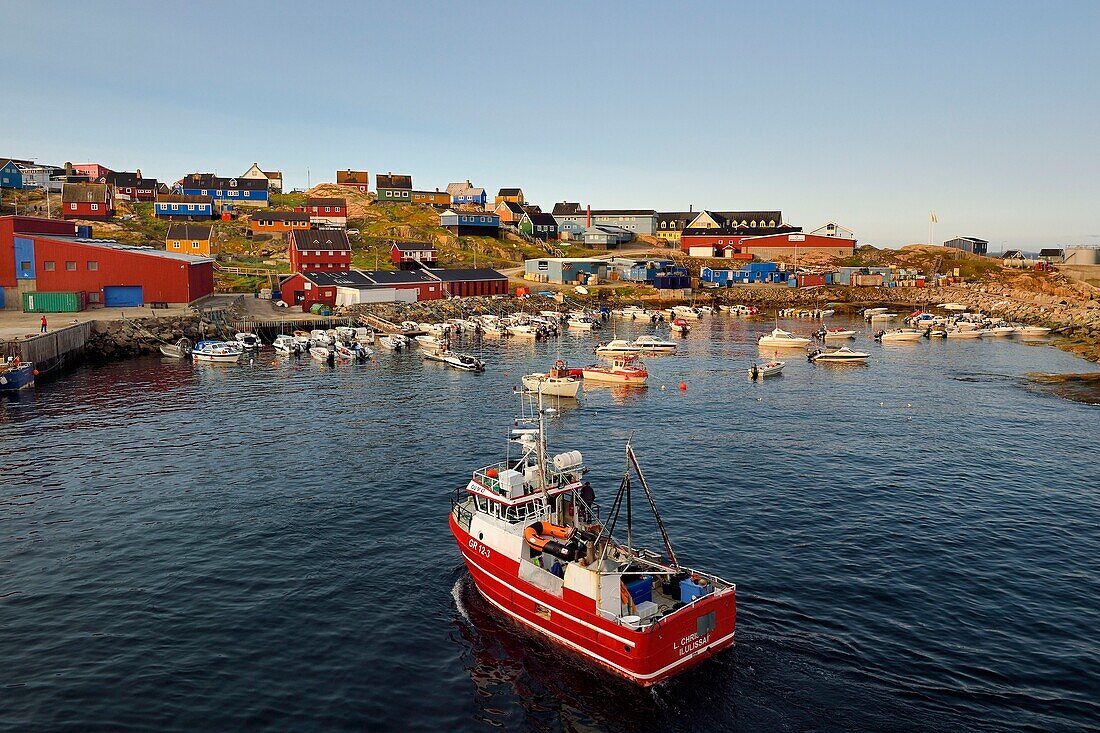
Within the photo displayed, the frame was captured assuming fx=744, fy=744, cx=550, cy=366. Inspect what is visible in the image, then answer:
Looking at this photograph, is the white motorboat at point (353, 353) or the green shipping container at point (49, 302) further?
the green shipping container at point (49, 302)

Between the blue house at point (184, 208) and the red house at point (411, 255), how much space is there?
62.4 metres

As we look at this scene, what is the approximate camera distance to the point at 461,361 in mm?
86875

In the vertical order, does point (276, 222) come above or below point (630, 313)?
above

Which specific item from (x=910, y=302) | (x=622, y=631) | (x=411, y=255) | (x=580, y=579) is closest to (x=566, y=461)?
(x=580, y=579)

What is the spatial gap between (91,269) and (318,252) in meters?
42.9

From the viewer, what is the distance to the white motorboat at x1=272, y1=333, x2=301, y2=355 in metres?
93.7

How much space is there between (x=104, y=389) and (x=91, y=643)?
167 ft

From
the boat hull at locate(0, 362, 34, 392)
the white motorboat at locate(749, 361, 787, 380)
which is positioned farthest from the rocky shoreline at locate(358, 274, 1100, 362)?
the boat hull at locate(0, 362, 34, 392)

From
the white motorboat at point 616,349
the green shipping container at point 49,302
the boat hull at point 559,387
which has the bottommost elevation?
the boat hull at point 559,387

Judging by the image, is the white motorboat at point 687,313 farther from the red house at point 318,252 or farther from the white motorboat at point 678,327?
the red house at point 318,252

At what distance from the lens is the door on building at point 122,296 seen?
104031 mm

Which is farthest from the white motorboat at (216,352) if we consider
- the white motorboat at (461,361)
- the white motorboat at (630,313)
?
the white motorboat at (630,313)

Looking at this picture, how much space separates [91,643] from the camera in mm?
28109

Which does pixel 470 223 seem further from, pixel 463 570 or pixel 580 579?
pixel 580 579
